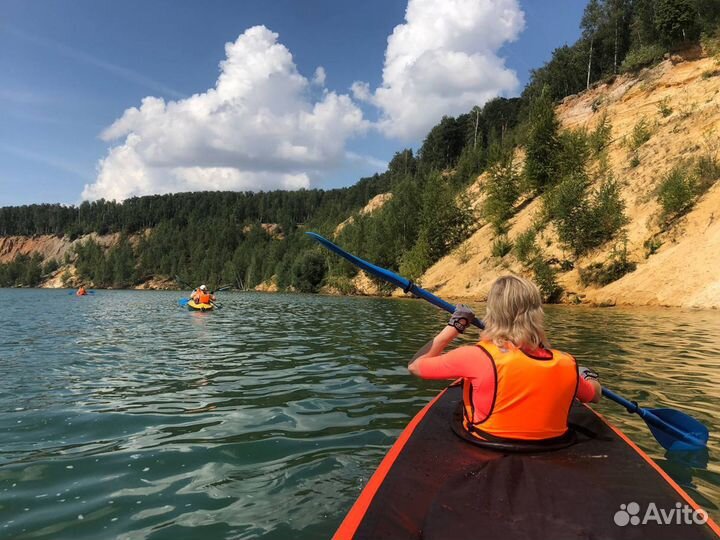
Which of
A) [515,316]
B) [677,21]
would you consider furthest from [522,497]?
[677,21]

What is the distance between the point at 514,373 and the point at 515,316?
1.48 ft

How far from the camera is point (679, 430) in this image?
17.1 ft

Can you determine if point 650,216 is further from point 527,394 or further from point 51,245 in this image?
point 51,245

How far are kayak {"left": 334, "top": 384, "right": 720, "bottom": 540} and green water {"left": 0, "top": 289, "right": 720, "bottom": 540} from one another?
85cm

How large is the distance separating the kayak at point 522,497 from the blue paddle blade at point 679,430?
5.30 feet

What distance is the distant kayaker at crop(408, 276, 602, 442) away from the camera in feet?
11.2

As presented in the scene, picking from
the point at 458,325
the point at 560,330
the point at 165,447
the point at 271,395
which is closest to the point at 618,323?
the point at 560,330

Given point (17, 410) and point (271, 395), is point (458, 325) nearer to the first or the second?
point (271, 395)

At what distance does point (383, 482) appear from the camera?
3.29 meters

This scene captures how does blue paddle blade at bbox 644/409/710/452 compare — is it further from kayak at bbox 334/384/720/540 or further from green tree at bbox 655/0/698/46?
green tree at bbox 655/0/698/46

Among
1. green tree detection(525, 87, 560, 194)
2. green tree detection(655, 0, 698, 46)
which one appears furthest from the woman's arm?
green tree detection(655, 0, 698, 46)

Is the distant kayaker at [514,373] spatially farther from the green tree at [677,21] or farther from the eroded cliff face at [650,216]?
the green tree at [677,21]

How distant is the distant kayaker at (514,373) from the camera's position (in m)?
3.41

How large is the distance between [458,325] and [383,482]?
1563mm
